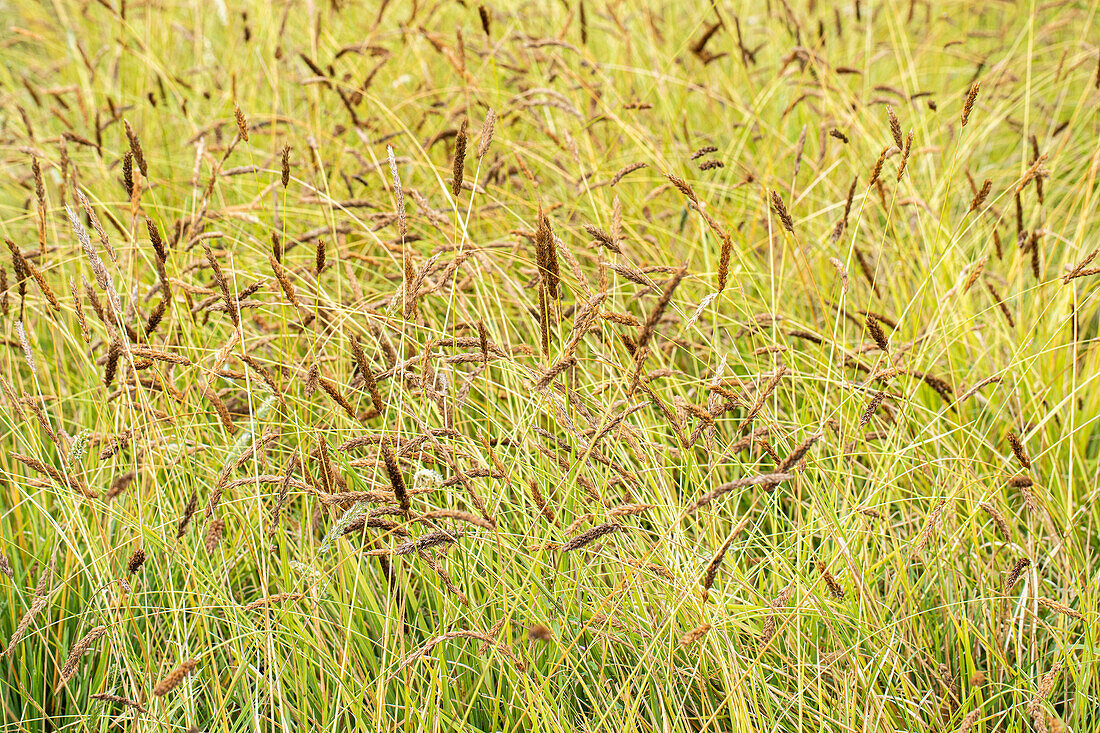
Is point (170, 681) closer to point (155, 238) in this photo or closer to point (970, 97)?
point (155, 238)

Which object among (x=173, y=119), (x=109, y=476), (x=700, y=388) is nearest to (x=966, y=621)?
(x=700, y=388)

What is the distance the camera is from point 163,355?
4.16 feet

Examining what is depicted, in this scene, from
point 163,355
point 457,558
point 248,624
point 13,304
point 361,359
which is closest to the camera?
point 361,359

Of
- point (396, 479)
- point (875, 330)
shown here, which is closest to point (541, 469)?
point (396, 479)

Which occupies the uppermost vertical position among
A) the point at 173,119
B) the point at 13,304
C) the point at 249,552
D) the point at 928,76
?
the point at 928,76

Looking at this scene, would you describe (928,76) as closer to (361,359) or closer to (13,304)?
(361,359)

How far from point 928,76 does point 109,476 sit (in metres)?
3.39

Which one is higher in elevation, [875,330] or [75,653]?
[875,330]

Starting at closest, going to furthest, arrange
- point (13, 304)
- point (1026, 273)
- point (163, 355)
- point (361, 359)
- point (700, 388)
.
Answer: point (361, 359) < point (163, 355) < point (700, 388) < point (13, 304) < point (1026, 273)

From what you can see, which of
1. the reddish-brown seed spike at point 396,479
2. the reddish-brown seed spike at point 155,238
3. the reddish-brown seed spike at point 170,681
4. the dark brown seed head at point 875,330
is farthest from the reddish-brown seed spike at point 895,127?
the reddish-brown seed spike at point 170,681

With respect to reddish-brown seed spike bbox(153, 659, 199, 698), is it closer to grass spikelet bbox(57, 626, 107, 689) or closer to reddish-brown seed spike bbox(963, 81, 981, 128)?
grass spikelet bbox(57, 626, 107, 689)

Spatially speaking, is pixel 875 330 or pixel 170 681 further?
pixel 875 330

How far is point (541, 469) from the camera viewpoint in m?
1.53

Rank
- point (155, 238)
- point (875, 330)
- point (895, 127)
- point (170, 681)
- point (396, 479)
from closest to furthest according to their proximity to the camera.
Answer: point (170, 681) < point (396, 479) < point (155, 238) < point (875, 330) < point (895, 127)
